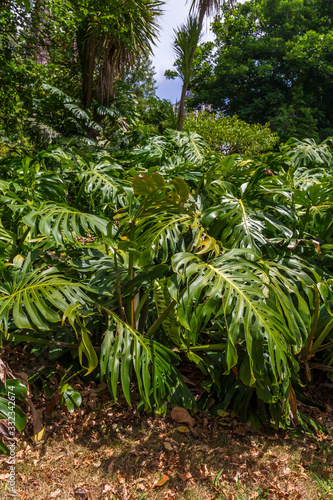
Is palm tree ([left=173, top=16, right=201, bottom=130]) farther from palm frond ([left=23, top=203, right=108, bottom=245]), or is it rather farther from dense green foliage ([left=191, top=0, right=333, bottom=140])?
dense green foliage ([left=191, top=0, right=333, bottom=140])

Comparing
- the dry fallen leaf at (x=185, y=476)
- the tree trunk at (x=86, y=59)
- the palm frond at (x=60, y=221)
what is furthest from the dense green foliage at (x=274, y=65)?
the dry fallen leaf at (x=185, y=476)

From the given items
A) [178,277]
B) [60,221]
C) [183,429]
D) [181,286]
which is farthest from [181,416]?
[60,221]

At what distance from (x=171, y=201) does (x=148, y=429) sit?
1.32m

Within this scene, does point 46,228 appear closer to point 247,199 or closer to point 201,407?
point 247,199

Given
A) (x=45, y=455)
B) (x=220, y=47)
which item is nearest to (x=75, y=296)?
(x=45, y=455)

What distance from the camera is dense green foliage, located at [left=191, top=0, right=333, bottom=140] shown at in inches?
648

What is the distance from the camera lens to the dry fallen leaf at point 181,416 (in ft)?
7.02

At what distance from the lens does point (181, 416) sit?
2.15 meters

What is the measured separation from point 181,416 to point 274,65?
1943 centimetres

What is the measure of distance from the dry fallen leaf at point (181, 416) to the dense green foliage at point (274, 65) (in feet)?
52.6

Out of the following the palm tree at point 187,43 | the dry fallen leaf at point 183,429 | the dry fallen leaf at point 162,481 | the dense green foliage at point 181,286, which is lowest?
the dry fallen leaf at point 162,481

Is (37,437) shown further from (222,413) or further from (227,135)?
(227,135)

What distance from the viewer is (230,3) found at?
8.52m

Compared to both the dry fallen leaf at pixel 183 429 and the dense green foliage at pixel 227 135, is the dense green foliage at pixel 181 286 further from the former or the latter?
the dense green foliage at pixel 227 135
